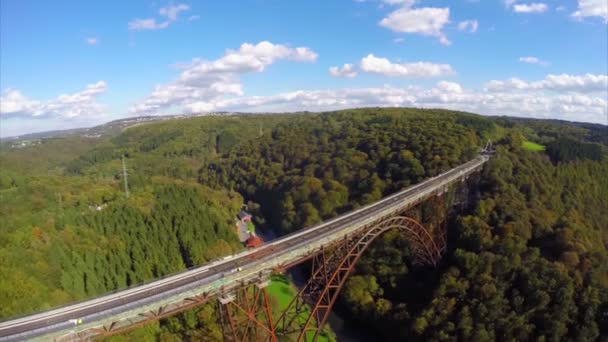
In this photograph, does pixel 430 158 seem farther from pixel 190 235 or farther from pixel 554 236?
pixel 190 235

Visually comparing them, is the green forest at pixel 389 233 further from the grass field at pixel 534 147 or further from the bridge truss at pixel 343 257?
the bridge truss at pixel 343 257

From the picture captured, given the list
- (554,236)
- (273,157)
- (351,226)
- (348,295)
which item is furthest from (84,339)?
(273,157)

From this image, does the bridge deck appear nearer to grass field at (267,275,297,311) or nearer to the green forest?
the green forest

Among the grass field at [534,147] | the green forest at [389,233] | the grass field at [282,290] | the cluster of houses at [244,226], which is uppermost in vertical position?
the grass field at [534,147]

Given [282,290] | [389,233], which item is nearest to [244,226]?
[282,290]

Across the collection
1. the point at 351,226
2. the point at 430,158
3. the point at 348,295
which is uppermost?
the point at 430,158

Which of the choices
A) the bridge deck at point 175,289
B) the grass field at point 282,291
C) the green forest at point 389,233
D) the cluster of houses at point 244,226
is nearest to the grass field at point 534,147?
the green forest at point 389,233
